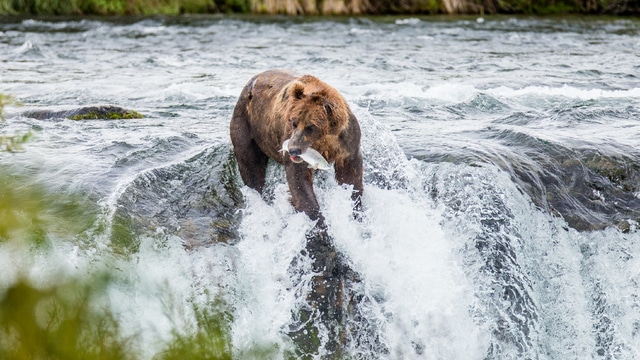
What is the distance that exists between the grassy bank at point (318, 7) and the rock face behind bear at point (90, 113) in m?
15.5

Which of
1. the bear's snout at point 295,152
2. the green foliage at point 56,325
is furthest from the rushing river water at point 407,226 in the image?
the bear's snout at point 295,152

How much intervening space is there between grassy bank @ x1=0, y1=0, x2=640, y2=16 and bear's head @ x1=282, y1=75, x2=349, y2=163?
18.8 metres

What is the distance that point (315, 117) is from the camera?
559 centimetres

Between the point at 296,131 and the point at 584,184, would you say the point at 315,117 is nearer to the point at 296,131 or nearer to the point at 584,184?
the point at 296,131

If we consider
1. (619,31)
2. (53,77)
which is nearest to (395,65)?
(53,77)

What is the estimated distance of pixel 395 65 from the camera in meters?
14.0

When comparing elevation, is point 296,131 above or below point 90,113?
above

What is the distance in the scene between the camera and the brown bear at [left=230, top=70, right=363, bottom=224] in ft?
18.4

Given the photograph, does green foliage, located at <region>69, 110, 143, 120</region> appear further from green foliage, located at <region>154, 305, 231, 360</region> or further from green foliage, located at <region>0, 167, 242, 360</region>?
green foliage, located at <region>154, 305, 231, 360</region>

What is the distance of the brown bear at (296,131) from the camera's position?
5613 millimetres

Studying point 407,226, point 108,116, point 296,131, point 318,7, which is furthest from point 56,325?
point 318,7

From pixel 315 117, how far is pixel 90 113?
4264mm

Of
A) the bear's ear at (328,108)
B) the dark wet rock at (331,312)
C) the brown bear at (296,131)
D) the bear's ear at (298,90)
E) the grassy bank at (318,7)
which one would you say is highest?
the bear's ear at (298,90)

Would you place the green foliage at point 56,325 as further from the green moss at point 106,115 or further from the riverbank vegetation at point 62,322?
the green moss at point 106,115
